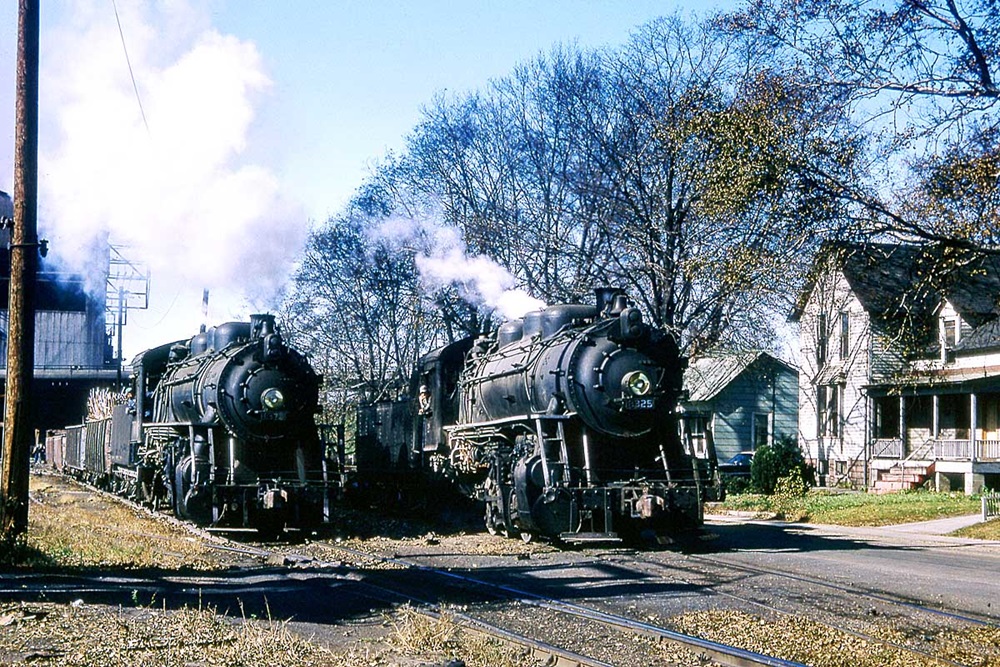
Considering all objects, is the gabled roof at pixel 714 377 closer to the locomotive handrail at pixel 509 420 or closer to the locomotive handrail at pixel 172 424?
the locomotive handrail at pixel 509 420

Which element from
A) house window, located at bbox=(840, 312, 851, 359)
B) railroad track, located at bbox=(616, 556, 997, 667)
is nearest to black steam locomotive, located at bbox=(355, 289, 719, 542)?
railroad track, located at bbox=(616, 556, 997, 667)

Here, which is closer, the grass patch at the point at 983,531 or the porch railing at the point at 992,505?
the grass patch at the point at 983,531

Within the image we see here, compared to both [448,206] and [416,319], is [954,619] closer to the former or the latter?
[448,206]

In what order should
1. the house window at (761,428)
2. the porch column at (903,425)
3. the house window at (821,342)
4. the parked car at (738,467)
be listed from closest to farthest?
1. the parked car at (738,467)
2. the porch column at (903,425)
3. the house window at (821,342)
4. the house window at (761,428)

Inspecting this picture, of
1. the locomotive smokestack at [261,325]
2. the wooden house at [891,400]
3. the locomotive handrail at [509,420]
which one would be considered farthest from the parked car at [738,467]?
the locomotive smokestack at [261,325]

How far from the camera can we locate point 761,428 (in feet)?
158

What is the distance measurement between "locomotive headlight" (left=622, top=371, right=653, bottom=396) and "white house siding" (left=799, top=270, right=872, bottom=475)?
23.5 m

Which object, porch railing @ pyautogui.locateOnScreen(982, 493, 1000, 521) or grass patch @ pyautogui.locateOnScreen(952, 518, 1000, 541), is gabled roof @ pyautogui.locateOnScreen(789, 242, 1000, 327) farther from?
porch railing @ pyautogui.locateOnScreen(982, 493, 1000, 521)

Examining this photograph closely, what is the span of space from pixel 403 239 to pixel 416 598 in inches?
771

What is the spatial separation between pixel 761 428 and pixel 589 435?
35040 millimetres

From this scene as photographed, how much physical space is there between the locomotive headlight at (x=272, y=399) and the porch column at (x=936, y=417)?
23.1 m

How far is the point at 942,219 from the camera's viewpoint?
475 inches

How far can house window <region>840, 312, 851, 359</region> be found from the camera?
127 feet

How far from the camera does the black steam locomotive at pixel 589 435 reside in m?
14.4
